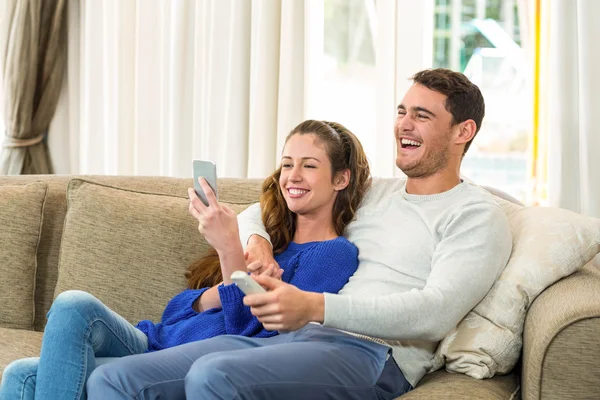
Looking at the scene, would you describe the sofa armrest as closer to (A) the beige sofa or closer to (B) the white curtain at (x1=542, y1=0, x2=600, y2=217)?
(A) the beige sofa

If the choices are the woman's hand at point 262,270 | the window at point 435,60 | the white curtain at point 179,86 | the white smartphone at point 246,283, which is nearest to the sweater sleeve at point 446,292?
the white smartphone at point 246,283

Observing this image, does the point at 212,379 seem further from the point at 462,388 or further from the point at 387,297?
the point at 462,388

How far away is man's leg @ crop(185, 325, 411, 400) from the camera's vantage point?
1.61 meters

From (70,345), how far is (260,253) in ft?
1.74

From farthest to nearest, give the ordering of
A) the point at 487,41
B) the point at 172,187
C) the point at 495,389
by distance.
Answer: the point at 487,41 < the point at 172,187 < the point at 495,389

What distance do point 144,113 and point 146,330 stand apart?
6.27ft

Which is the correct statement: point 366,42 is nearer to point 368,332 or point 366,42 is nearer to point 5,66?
point 5,66

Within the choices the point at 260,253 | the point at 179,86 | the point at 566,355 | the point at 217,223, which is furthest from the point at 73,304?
the point at 179,86

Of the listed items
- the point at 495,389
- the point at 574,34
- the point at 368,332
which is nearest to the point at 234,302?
the point at 368,332

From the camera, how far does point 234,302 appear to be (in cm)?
196

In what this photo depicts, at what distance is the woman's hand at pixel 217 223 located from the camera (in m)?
1.96

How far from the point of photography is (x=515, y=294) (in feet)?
6.16

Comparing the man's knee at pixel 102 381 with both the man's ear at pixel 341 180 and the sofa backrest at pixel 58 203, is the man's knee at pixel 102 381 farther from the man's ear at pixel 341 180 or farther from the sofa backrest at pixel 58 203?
the sofa backrest at pixel 58 203

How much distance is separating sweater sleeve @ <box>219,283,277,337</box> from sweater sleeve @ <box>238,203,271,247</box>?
213mm
